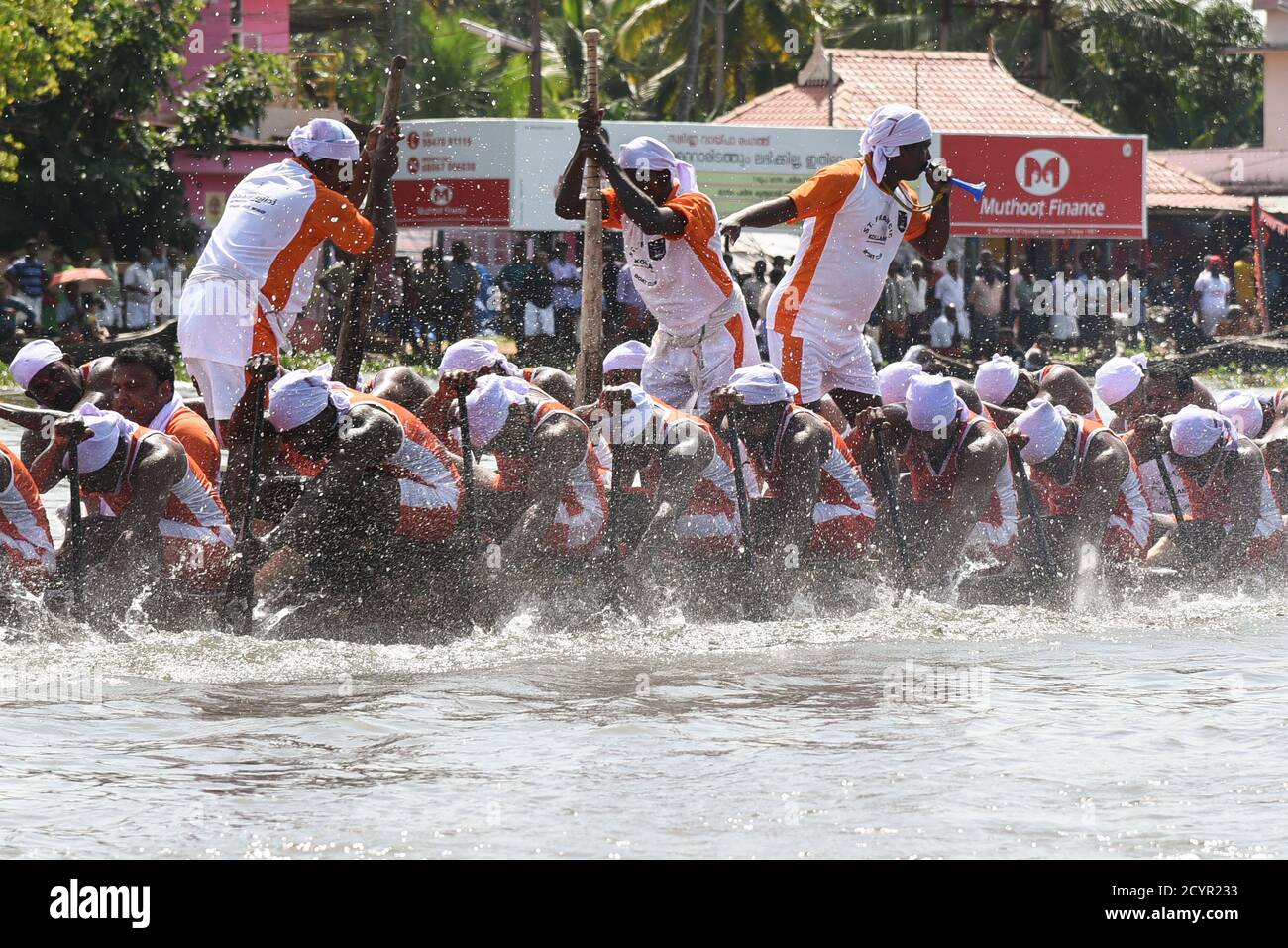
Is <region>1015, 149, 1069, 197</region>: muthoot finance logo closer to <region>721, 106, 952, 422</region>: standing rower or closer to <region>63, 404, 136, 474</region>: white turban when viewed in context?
<region>721, 106, 952, 422</region>: standing rower

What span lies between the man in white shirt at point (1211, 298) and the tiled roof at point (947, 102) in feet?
18.4

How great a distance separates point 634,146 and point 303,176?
151 cm

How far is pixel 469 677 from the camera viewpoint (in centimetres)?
782

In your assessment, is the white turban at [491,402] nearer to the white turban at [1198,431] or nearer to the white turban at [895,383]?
the white turban at [895,383]

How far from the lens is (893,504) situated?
925 cm

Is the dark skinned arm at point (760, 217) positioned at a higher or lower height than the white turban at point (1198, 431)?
higher

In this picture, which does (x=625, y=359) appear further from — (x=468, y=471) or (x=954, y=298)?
(x=954, y=298)

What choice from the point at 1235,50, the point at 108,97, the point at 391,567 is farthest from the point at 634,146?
the point at 1235,50

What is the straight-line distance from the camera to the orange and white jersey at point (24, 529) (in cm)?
776

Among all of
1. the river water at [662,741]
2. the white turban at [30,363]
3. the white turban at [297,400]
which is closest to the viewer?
the river water at [662,741]

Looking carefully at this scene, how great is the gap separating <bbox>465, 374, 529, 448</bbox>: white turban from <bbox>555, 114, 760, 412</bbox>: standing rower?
109 centimetres

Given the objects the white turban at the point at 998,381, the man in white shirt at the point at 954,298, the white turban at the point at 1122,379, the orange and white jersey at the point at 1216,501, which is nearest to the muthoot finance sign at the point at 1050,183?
the man in white shirt at the point at 954,298

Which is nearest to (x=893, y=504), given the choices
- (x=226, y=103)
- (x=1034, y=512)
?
(x=1034, y=512)
